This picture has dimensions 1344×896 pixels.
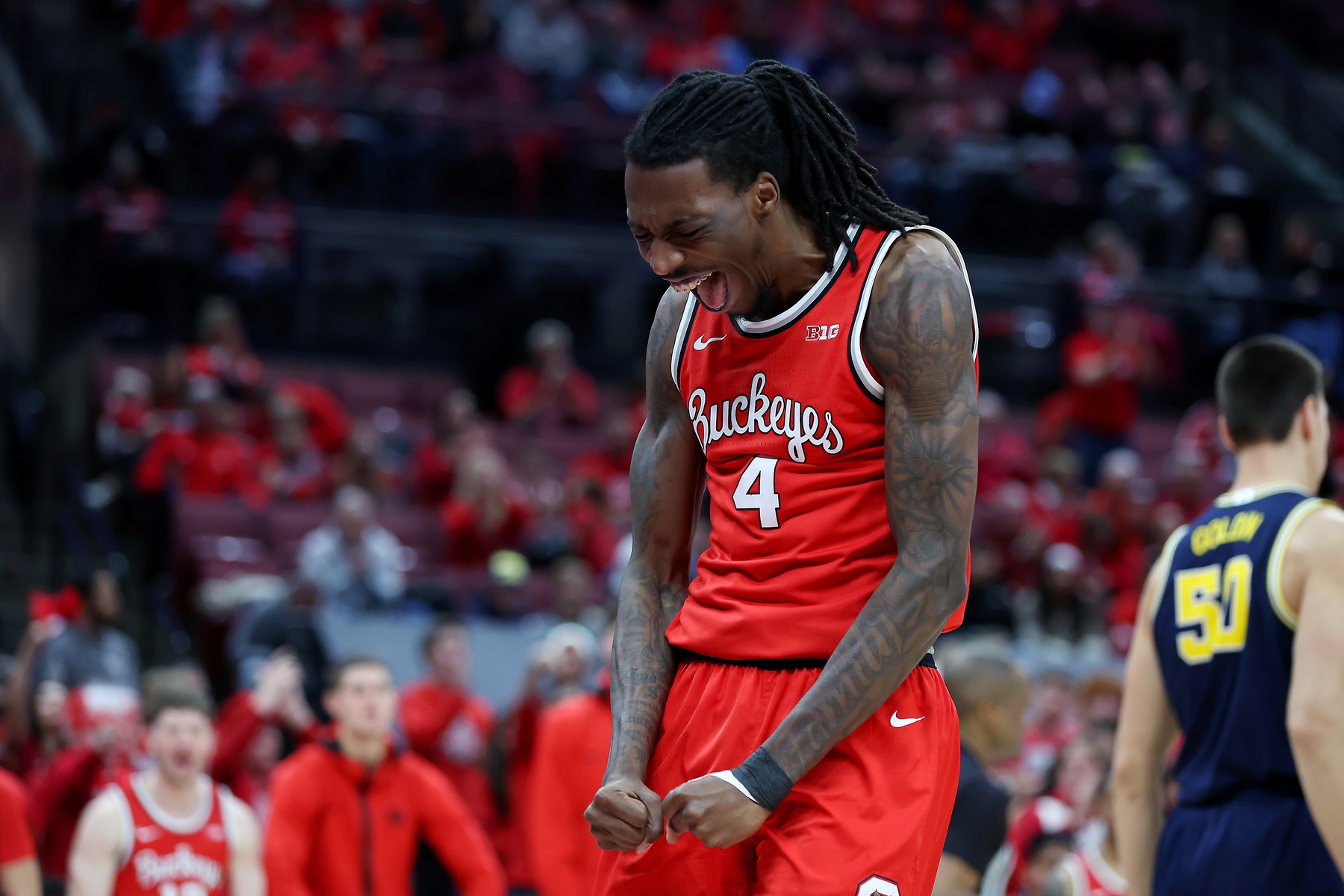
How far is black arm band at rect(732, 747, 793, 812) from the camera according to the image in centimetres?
280

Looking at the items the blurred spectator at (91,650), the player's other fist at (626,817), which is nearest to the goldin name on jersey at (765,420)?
the player's other fist at (626,817)

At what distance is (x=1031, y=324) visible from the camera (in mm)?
15961

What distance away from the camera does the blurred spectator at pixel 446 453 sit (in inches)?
514

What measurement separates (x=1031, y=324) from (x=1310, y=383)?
11.7 m

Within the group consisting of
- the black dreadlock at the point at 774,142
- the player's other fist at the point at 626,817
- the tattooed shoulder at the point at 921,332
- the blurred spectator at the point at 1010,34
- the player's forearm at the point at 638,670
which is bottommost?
the player's other fist at the point at 626,817

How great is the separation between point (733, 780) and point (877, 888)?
0.30 m

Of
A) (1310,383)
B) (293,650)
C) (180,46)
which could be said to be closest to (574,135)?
(180,46)

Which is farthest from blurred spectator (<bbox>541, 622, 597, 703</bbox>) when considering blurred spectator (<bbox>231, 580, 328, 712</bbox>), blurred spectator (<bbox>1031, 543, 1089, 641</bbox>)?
blurred spectator (<bbox>1031, 543, 1089, 641</bbox>)

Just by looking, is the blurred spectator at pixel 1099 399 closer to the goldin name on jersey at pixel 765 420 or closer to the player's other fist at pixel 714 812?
the goldin name on jersey at pixel 765 420

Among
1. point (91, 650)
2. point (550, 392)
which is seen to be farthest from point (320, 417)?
point (91, 650)

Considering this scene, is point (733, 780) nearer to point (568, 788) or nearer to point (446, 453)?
point (568, 788)

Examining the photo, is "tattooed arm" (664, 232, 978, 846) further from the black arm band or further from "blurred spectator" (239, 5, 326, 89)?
"blurred spectator" (239, 5, 326, 89)

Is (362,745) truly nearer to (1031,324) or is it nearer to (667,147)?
(667,147)

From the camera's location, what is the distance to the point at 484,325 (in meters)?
15.6
